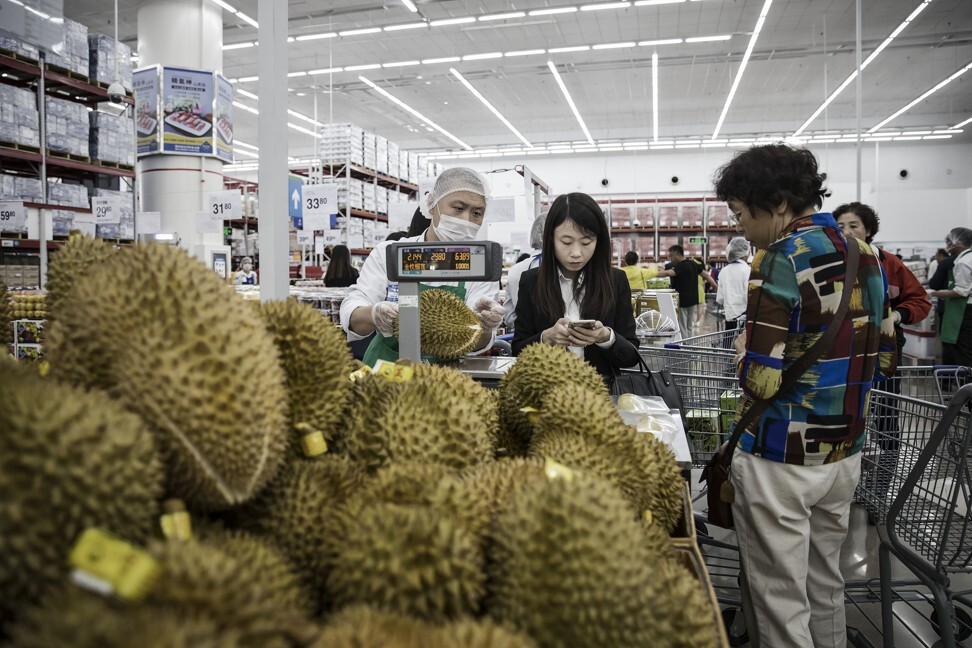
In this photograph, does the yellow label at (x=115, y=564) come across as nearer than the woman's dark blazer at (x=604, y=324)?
Yes

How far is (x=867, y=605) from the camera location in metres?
3.13

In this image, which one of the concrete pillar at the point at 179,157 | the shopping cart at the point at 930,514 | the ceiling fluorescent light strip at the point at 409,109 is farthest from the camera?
the ceiling fluorescent light strip at the point at 409,109

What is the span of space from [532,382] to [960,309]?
7.83 metres

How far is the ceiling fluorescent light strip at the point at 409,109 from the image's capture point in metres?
15.1

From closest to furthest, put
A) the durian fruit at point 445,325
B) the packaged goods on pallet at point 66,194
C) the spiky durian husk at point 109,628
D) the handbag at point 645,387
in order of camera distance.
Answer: the spiky durian husk at point 109,628 → the handbag at point 645,387 → the durian fruit at point 445,325 → the packaged goods on pallet at point 66,194

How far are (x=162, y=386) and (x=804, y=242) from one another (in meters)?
1.86

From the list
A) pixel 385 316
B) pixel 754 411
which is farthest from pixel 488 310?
pixel 754 411

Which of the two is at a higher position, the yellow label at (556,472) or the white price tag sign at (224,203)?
the white price tag sign at (224,203)

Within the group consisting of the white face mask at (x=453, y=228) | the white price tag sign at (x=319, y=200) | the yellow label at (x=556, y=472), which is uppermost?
the white price tag sign at (x=319, y=200)

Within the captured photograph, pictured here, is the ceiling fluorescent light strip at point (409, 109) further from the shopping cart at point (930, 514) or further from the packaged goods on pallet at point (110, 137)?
the shopping cart at point (930, 514)

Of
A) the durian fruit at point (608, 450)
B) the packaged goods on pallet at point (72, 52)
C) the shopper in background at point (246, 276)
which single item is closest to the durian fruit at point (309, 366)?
the durian fruit at point (608, 450)

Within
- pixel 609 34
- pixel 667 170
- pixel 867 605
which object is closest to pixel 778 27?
pixel 609 34

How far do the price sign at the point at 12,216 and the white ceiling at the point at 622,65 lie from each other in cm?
648

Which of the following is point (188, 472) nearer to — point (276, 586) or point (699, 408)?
point (276, 586)
